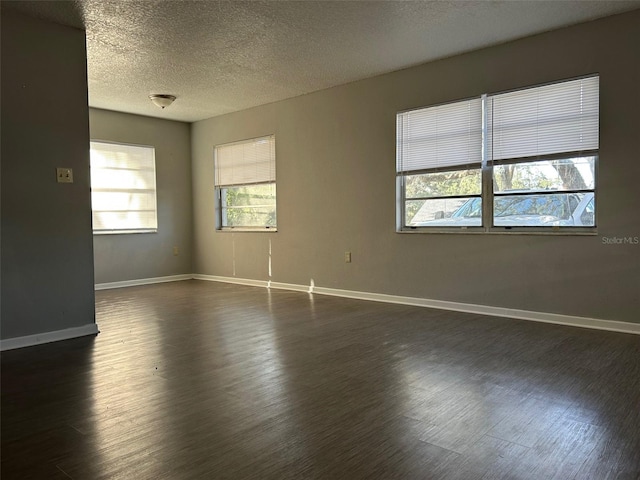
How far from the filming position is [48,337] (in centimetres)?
382

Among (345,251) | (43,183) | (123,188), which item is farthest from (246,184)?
(43,183)

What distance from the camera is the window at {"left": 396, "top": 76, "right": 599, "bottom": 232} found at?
4047mm

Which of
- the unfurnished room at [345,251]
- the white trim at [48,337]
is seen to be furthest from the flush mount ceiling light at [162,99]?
the white trim at [48,337]

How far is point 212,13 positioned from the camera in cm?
366

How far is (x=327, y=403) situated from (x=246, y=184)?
5.13 metres

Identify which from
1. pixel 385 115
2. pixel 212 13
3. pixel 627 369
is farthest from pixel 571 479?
pixel 385 115

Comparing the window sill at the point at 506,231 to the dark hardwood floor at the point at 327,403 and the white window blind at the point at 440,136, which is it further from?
the dark hardwood floor at the point at 327,403

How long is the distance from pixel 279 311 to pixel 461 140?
8.54 feet

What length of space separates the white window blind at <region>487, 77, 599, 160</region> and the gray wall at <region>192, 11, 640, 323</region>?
0.33ft

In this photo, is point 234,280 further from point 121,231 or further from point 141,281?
point 121,231

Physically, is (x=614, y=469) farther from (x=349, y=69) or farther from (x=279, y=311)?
(x=349, y=69)

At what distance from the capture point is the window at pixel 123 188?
22.1 ft

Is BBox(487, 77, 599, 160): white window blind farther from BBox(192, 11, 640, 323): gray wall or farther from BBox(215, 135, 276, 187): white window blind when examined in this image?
BBox(215, 135, 276, 187): white window blind

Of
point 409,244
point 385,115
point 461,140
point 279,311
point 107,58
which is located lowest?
point 279,311
